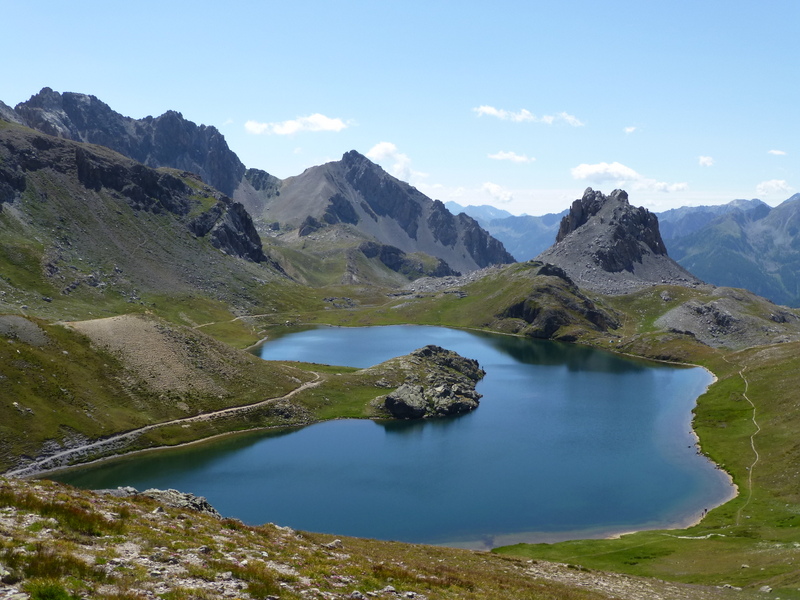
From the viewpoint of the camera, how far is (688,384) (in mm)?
193125

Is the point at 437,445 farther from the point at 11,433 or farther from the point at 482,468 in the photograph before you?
the point at 11,433

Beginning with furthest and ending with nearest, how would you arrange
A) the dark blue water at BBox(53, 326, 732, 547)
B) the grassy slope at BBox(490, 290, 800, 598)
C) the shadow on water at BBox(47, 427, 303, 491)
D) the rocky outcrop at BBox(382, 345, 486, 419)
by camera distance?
the rocky outcrop at BBox(382, 345, 486, 419) < the shadow on water at BBox(47, 427, 303, 491) < the dark blue water at BBox(53, 326, 732, 547) < the grassy slope at BBox(490, 290, 800, 598)

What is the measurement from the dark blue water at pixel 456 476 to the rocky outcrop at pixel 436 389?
4.62m

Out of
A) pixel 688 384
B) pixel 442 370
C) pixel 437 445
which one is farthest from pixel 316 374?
pixel 688 384

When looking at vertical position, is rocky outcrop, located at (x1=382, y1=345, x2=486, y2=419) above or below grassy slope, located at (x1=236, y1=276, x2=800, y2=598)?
above

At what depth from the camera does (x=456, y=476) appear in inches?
4245

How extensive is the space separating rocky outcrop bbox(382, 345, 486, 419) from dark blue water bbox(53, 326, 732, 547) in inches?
182

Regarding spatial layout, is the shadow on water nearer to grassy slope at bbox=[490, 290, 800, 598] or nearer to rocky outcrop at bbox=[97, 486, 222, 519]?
rocky outcrop at bbox=[97, 486, 222, 519]

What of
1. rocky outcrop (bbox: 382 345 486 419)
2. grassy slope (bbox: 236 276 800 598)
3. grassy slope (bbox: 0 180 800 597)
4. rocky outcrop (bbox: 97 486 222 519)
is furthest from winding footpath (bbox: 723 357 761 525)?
rocky outcrop (bbox: 97 486 222 519)

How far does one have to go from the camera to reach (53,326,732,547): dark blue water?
88750 mm

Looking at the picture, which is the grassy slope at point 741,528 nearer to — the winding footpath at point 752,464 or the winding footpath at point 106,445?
the winding footpath at point 752,464

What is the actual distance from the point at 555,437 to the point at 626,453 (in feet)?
52.3

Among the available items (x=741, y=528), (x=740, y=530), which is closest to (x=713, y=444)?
(x=741, y=528)

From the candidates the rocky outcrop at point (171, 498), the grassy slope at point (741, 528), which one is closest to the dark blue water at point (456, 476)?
the grassy slope at point (741, 528)
